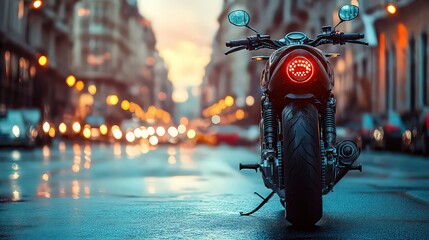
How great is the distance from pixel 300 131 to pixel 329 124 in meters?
0.78

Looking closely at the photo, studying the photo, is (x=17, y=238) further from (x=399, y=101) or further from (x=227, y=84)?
(x=227, y=84)

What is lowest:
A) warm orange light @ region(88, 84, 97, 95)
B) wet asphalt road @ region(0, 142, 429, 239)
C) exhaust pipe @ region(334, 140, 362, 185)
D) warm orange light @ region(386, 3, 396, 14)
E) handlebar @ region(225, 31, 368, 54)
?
wet asphalt road @ region(0, 142, 429, 239)

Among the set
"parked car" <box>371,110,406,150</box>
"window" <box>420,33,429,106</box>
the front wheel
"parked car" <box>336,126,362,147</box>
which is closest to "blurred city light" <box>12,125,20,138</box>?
"parked car" <box>336,126,362,147</box>

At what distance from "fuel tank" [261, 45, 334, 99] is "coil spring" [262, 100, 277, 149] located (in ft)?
0.72

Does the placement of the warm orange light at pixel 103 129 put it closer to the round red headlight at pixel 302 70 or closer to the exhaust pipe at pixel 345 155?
the exhaust pipe at pixel 345 155

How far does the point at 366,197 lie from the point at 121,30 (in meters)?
109

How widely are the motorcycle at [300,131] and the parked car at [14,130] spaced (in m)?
28.8

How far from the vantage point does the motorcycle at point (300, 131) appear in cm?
631

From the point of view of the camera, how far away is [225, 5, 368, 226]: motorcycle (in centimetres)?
631

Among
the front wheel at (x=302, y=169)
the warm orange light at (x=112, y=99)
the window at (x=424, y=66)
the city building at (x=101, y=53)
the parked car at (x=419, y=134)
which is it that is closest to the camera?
the front wheel at (x=302, y=169)

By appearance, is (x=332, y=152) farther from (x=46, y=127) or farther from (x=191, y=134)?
(x=191, y=134)

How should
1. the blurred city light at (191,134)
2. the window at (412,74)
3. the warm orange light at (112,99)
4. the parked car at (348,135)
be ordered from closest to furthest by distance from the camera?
1. the parked car at (348,135)
2. the window at (412,74)
3. the blurred city light at (191,134)
4. the warm orange light at (112,99)

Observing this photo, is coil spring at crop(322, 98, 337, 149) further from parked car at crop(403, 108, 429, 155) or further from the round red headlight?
parked car at crop(403, 108, 429, 155)

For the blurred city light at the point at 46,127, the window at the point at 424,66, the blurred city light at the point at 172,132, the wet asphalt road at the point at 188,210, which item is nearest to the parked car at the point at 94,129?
the blurred city light at the point at 172,132
